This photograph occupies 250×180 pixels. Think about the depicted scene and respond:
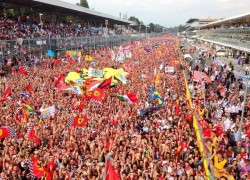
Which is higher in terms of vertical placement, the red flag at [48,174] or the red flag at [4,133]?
the red flag at [4,133]

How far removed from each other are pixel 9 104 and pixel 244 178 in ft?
38.2

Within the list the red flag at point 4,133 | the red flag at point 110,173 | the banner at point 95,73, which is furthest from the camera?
the banner at point 95,73

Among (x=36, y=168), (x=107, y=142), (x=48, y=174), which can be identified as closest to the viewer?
(x=48, y=174)

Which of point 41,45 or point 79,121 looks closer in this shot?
point 79,121

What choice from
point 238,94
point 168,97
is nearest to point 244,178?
point 168,97

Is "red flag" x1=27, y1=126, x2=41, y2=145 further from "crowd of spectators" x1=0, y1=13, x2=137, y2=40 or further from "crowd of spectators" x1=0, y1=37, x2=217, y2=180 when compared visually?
"crowd of spectators" x1=0, y1=13, x2=137, y2=40

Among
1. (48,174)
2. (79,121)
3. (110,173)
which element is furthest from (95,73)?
(110,173)

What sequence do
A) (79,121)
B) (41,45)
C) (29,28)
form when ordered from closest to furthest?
(79,121), (41,45), (29,28)

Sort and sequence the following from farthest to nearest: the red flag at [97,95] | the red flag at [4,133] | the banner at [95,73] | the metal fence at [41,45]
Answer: the metal fence at [41,45], the banner at [95,73], the red flag at [97,95], the red flag at [4,133]

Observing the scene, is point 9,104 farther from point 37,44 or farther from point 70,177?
point 37,44

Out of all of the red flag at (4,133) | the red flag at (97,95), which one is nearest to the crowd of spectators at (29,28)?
the red flag at (97,95)

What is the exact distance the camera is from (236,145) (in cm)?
1107

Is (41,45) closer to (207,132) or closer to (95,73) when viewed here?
(95,73)

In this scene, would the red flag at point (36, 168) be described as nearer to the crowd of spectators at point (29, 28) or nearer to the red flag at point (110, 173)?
the red flag at point (110, 173)
